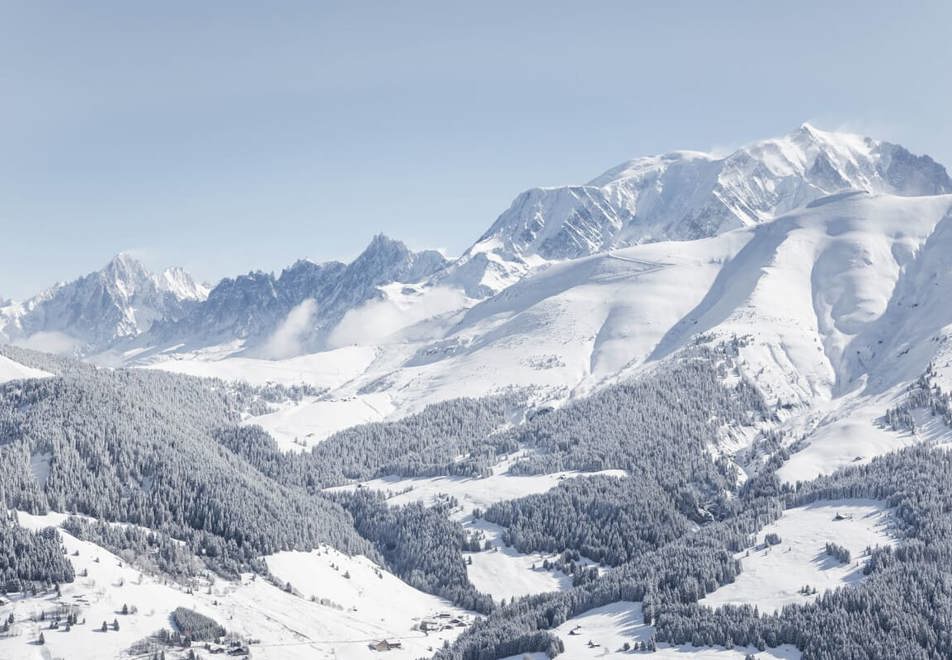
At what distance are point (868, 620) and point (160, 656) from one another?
143m

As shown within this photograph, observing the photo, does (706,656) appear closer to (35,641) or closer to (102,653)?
(102,653)

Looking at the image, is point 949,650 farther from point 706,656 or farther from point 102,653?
point 102,653

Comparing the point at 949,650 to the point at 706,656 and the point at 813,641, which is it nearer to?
the point at 813,641

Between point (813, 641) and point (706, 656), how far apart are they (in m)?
20.9

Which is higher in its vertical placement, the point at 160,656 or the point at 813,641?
the point at 160,656

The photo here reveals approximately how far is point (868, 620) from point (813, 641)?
13.1 meters

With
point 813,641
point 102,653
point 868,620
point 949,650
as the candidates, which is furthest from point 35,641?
point 949,650

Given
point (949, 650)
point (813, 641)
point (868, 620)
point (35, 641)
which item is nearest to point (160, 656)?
point (35, 641)

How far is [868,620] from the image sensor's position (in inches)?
7761

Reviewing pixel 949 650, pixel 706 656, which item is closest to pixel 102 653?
pixel 706 656

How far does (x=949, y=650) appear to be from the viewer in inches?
7392

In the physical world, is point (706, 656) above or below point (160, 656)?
below

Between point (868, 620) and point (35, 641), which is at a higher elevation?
point (35, 641)

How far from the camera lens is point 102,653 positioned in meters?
198
